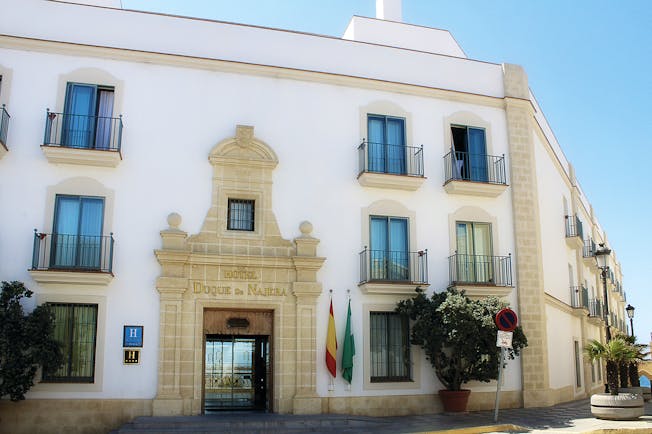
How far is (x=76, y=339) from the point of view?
1515cm

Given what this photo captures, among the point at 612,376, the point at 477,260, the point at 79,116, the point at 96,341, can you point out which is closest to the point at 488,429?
the point at 612,376

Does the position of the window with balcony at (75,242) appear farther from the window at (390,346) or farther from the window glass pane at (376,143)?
the window glass pane at (376,143)

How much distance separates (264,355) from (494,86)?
1014cm

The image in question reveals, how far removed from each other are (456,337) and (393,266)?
2.59m

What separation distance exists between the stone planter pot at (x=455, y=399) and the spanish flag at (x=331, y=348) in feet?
9.49

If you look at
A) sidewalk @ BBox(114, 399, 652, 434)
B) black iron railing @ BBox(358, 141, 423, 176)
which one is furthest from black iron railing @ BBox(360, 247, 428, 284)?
sidewalk @ BBox(114, 399, 652, 434)

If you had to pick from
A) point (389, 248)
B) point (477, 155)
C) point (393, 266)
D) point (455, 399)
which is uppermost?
point (477, 155)

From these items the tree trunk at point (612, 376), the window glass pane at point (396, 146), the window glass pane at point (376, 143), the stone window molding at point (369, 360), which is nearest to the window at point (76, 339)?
the stone window molding at point (369, 360)

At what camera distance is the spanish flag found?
639 inches

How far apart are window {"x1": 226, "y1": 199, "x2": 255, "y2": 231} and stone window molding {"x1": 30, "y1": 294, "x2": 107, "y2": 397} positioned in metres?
3.51

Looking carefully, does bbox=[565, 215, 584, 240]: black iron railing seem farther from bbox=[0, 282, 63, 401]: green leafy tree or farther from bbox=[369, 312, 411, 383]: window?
bbox=[0, 282, 63, 401]: green leafy tree

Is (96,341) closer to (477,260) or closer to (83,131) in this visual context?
(83,131)

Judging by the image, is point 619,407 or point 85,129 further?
point 85,129

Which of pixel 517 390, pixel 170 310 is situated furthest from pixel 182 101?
pixel 517 390
